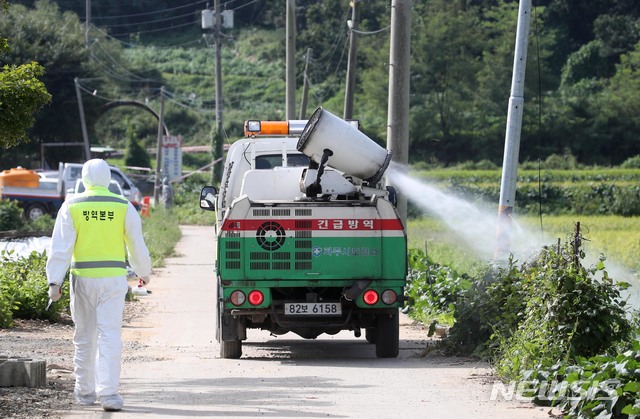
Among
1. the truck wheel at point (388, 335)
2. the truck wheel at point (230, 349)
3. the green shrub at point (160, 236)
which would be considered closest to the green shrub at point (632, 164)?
the green shrub at point (160, 236)

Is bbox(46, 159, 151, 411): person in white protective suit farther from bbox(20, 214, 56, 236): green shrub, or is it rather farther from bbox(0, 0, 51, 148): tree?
bbox(20, 214, 56, 236): green shrub

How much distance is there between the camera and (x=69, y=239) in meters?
9.65

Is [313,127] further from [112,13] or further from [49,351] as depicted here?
[112,13]

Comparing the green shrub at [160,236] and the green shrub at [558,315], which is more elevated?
the green shrub at [558,315]

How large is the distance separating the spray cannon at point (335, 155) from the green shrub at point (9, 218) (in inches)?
994

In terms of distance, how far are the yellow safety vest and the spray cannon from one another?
3.76m

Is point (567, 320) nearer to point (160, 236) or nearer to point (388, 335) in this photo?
point (388, 335)

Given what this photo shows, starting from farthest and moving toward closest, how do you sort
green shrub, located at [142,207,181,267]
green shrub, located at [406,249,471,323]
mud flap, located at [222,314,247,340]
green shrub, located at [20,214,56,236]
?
green shrub, located at [20,214,56,236] < green shrub, located at [142,207,181,267] < green shrub, located at [406,249,471,323] < mud flap, located at [222,314,247,340]

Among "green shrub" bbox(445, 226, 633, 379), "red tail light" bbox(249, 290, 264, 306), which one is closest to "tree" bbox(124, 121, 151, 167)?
"red tail light" bbox(249, 290, 264, 306)

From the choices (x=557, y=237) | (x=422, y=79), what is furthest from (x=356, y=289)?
(x=422, y=79)

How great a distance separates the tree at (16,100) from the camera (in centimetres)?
1149

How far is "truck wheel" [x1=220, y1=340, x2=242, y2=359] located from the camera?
518 inches

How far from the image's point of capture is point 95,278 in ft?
31.5

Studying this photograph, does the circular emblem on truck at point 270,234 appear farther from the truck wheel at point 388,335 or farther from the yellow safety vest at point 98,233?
the yellow safety vest at point 98,233
